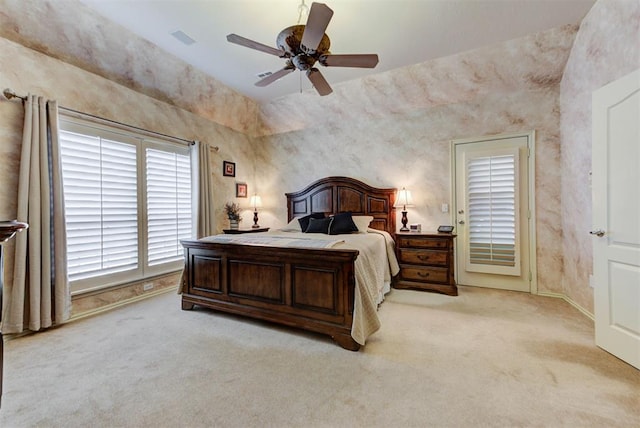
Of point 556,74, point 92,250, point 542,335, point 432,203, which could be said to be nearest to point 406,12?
point 556,74

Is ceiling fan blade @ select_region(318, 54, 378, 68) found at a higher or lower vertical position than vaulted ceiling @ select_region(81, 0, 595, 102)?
lower

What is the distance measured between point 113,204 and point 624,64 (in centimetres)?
532

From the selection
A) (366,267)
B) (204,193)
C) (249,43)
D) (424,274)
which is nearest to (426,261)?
(424,274)

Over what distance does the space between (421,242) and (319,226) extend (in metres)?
1.49

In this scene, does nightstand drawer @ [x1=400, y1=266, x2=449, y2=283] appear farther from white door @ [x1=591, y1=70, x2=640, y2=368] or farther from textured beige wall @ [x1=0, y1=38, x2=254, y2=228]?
textured beige wall @ [x1=0, y1=38, x2=254, y2=228]

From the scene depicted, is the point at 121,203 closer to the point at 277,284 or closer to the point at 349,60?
the point at 277,284

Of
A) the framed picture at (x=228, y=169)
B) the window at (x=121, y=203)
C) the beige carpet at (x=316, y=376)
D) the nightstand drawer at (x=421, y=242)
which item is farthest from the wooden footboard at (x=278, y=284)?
the framed picture at (x=228, y=169)

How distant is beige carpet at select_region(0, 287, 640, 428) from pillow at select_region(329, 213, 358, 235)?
154cm

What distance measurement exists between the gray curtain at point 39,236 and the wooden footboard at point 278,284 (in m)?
1.18

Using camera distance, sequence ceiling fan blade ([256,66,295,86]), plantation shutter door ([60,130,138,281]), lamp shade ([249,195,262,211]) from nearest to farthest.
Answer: ceiling fan blade ([256,66,295,86])
plantation shutter door ([60,130,138,281])
lamp shade ([249,195,262,211])

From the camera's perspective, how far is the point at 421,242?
12.9 ft

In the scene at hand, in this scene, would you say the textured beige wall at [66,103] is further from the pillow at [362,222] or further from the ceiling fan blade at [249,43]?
the pillow at [362,222]

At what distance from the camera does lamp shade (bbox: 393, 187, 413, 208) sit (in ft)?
14.2

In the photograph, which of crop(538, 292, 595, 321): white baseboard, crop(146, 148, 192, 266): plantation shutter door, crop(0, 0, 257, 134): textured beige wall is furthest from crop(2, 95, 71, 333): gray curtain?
crop(538, 292, 595, 321): white baseboard
